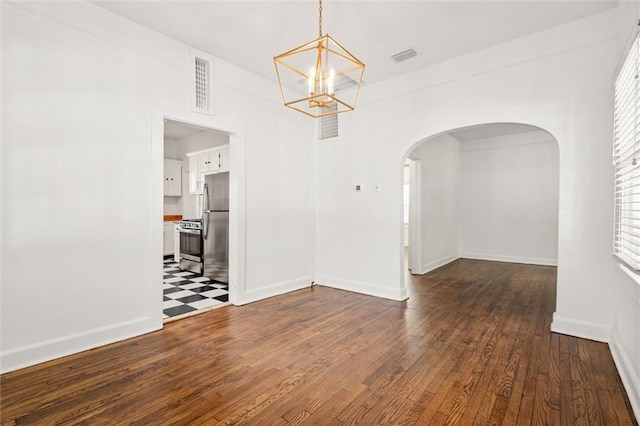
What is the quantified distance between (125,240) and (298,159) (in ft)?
8.75

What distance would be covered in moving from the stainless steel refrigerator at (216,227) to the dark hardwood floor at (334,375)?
1.46 m

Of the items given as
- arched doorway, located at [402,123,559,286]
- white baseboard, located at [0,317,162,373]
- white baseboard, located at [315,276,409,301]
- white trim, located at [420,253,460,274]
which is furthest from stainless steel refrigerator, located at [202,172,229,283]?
white trim, located at [420,253,460,274]

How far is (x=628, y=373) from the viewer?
2131 mm

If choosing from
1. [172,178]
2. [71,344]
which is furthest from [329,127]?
[172,178]

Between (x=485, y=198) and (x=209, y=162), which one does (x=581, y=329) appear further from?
(x=209, y=162)

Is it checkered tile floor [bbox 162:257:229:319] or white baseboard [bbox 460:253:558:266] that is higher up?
white baseboard [bbox 460:253:558:266]

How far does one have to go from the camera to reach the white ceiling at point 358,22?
2.81 m

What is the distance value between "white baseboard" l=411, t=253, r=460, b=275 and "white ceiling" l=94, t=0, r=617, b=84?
371 centimetres

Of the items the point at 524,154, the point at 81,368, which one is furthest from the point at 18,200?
the point at 524,154

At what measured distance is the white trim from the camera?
6041mm

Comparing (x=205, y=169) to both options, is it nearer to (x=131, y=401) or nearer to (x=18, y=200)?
(x=18, y=200)

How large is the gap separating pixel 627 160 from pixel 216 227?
16.0 ft

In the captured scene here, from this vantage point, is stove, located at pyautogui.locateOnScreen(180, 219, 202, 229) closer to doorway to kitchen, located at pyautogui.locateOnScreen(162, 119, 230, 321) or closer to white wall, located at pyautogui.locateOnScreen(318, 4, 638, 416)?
doorway to kitchen, located at pyautogui.locateOnScreen(162, 119, 230, 321)

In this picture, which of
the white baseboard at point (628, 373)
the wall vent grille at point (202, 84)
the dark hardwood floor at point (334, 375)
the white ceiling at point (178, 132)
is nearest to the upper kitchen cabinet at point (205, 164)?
the white ceiling at point (178, 132)
